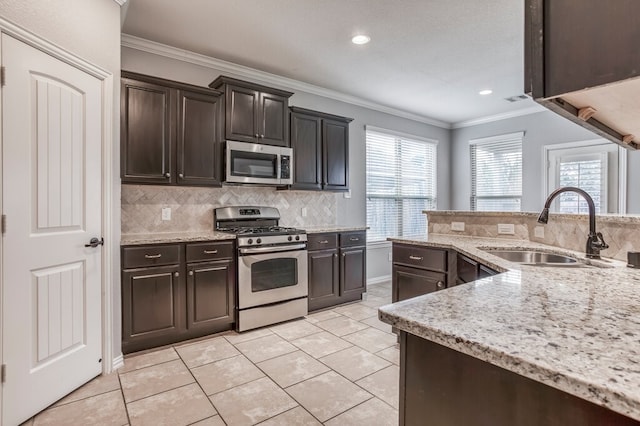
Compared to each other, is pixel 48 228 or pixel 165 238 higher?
pixel 48 228

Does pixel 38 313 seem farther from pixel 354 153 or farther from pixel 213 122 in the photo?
pixel 354 153

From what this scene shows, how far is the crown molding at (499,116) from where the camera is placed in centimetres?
527

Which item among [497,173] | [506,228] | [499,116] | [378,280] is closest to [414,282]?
[506,228]

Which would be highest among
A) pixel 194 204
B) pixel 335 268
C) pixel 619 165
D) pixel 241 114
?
pixel 241 114

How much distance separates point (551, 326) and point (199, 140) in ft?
10.4

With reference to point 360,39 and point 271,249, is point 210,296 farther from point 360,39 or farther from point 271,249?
point 360,39

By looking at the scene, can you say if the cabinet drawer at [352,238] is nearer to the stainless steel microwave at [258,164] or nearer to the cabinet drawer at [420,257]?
the stainless steel microwave at [258,164]

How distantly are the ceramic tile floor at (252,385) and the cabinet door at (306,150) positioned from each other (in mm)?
1766

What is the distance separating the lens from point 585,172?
15.6ft

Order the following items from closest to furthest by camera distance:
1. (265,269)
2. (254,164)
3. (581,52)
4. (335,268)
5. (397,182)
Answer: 1. (581,52)
2. (265,269)
3. (254,164)
4. (335,268)
5. (397,182)

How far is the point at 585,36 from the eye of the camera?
0.60 metres

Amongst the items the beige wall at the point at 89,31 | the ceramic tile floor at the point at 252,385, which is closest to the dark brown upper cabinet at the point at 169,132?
the beige wall at the point at 89,31

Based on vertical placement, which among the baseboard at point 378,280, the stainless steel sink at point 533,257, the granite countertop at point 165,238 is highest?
Answer: the granite countertop at point 165,238

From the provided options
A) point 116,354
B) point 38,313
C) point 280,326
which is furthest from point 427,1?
point 116,354
